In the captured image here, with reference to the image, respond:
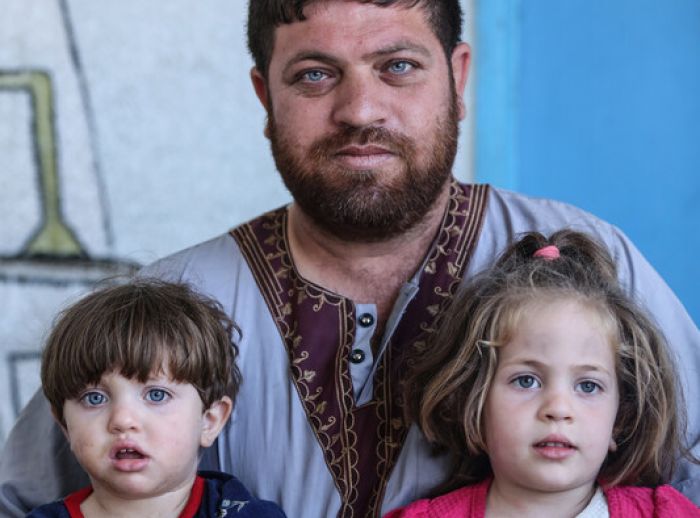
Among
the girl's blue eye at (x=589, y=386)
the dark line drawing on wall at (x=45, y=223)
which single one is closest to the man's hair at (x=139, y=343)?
the girl's blue eye at (x=589, y=386)

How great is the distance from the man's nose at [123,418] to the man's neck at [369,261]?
2.13 ft

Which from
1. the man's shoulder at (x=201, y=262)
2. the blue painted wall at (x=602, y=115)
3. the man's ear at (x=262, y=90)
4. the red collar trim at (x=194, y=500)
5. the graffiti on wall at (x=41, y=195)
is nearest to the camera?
the red collar trim at (x=194, y=500)

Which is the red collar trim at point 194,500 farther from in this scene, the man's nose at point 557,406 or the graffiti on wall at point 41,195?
the graffiti on wall at point 41,195

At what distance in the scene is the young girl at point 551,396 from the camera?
2570 mm

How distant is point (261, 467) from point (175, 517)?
0.95 ft

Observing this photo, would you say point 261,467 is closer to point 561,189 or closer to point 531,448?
point 531,448

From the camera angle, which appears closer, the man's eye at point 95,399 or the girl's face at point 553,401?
the girl's face at point 553,401

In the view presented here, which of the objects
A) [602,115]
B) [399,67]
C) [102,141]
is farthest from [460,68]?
[102,141]

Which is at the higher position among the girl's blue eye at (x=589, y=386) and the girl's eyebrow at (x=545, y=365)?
Answer: the girl's eyebrow at (x=545, y=365)

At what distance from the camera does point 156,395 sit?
271cm

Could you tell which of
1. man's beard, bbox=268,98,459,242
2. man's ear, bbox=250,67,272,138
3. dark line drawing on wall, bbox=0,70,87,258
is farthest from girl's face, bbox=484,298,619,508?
dark line drawing on wall, bbox=0,70,87,258

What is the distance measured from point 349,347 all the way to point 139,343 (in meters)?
0.54

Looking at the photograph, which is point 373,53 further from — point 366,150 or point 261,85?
point 261,85

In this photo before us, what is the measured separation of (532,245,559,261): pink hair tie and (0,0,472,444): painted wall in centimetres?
184
